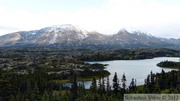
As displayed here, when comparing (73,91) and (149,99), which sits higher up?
(149,99)

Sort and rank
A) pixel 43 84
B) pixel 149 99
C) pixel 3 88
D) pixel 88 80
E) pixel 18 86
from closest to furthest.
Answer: pixel 149 99, pixel 3 88, pixel 18 86, pixel 43 84, pixel 88 80

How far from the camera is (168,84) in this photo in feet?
418

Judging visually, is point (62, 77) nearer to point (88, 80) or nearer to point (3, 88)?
point (88, 80)

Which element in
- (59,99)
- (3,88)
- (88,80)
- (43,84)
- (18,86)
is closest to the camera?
(3,88)

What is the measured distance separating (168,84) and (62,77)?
281ft

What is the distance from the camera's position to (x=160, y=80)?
5148 inches

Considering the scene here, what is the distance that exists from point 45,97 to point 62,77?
312 ft

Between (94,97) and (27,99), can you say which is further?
(27,99)

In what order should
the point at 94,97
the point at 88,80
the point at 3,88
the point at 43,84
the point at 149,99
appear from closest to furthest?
1. the point at 149,99
2. the point at 3,88
3. the point at 94,97
4. the point at 43,84
5. the point at 88,80

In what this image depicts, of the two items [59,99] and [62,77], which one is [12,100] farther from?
[62,77]

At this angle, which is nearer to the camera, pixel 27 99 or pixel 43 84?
pixel 27 99

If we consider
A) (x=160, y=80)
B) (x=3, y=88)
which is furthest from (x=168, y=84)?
(x=3, y=88)

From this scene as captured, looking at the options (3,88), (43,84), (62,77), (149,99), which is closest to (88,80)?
(62,77)

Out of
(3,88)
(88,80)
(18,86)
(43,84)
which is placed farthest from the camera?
(88,80)
